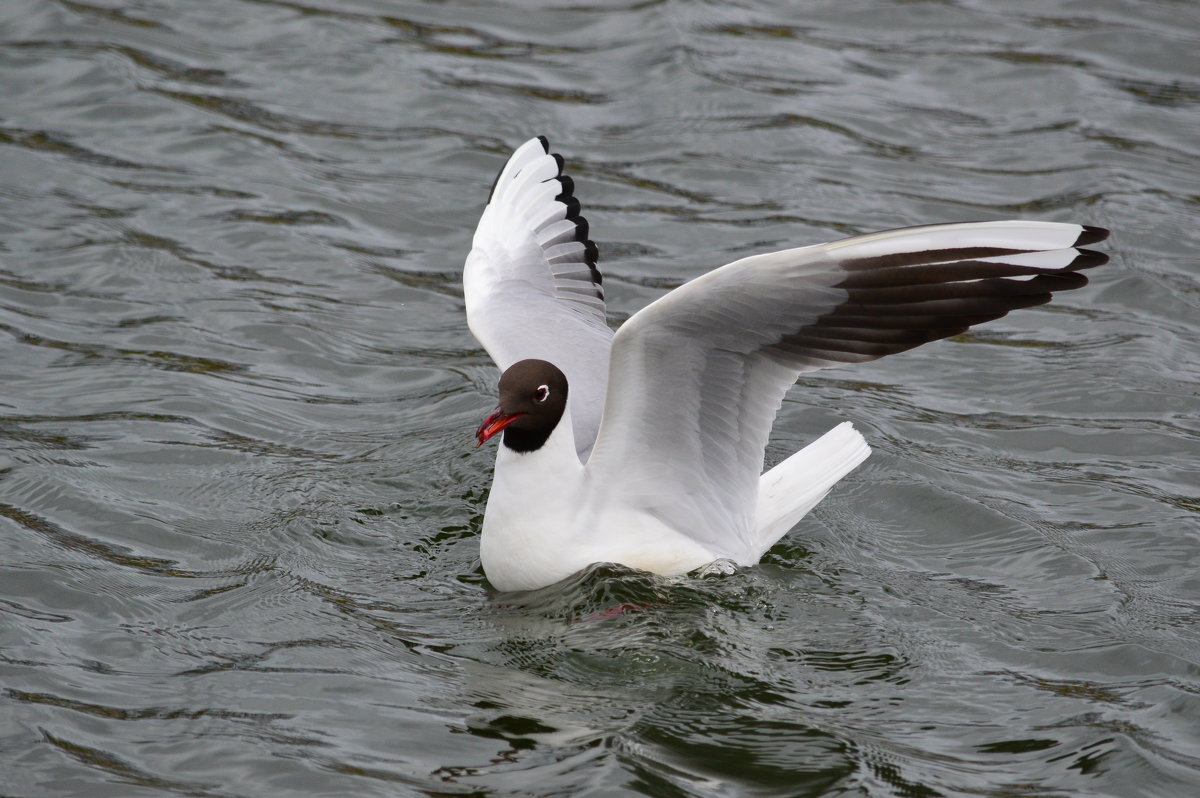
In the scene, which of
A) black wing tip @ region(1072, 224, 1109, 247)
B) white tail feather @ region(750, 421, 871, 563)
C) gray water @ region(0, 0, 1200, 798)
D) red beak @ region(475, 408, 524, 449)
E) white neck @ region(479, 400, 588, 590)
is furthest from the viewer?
white tail feather @ region(750, 421, 871, 563)

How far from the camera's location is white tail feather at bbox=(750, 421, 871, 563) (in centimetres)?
621

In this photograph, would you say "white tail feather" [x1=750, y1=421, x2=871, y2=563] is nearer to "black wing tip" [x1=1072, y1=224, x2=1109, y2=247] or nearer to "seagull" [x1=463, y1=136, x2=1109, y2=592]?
"seagull" [x1=463, y1=136, x2=1109, y2=592]

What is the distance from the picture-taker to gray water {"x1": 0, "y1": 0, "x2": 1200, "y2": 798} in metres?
4.94

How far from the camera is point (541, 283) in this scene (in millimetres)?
7504

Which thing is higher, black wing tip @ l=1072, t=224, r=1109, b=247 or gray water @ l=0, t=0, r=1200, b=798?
black wing tip @ l=1072, t=224, r=1109, b=247

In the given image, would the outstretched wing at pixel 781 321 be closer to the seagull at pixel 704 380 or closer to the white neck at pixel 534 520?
the seagull at pixel 704 380

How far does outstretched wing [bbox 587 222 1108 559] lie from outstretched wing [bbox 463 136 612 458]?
0.70 metres

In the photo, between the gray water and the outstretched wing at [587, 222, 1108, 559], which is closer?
the gray water

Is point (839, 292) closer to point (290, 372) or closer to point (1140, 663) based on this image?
point (1140, 663)

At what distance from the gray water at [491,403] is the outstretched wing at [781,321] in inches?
25.2

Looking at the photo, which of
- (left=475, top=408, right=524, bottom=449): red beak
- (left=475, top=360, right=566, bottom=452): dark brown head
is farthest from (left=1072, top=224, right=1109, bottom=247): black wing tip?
(left=475, top=408, right=524, bottom=449): red beak

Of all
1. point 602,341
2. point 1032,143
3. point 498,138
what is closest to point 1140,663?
point 602,341

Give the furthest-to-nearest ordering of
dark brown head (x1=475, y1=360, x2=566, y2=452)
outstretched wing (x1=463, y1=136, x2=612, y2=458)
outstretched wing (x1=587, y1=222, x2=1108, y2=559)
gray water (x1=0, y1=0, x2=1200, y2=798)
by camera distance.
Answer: outstretched wing (x1=463, y1=136, x2=612, y2=458), dark brown head (x1=475, y1=360, x2=566, y2=452), outstretched wing (x1=587, y1=222, x2=1108, y2=559), gray water (x1=0, y1=0, x2=1200, y2=798)

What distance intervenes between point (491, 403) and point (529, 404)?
6.60 ft
